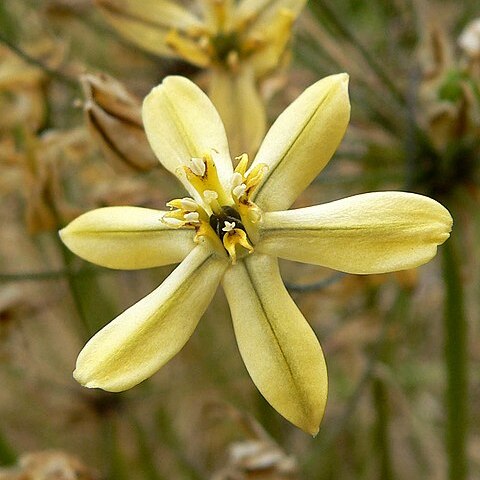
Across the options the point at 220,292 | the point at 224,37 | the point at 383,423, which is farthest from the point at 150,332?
the point at 220,292

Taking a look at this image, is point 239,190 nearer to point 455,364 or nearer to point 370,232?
point 370,232

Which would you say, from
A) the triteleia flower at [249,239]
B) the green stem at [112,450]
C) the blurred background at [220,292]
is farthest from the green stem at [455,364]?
the green stem at [112,450]

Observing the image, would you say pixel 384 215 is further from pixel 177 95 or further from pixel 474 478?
pixel 474 478

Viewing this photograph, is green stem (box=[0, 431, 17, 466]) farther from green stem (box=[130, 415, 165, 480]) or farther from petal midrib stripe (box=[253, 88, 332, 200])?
petal midrib stripe (box=[253, 88, 332, 200])

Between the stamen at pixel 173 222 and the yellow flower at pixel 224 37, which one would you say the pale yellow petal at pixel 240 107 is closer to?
the yellow flower at pixel 224 37

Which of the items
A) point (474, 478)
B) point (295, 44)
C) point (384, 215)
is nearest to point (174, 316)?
point (384, 215)

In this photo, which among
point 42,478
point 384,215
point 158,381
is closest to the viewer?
point 384,215

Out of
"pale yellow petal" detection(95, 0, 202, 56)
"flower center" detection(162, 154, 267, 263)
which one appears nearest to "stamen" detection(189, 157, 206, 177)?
"flower center" detection(162, 154, 267, 263)
